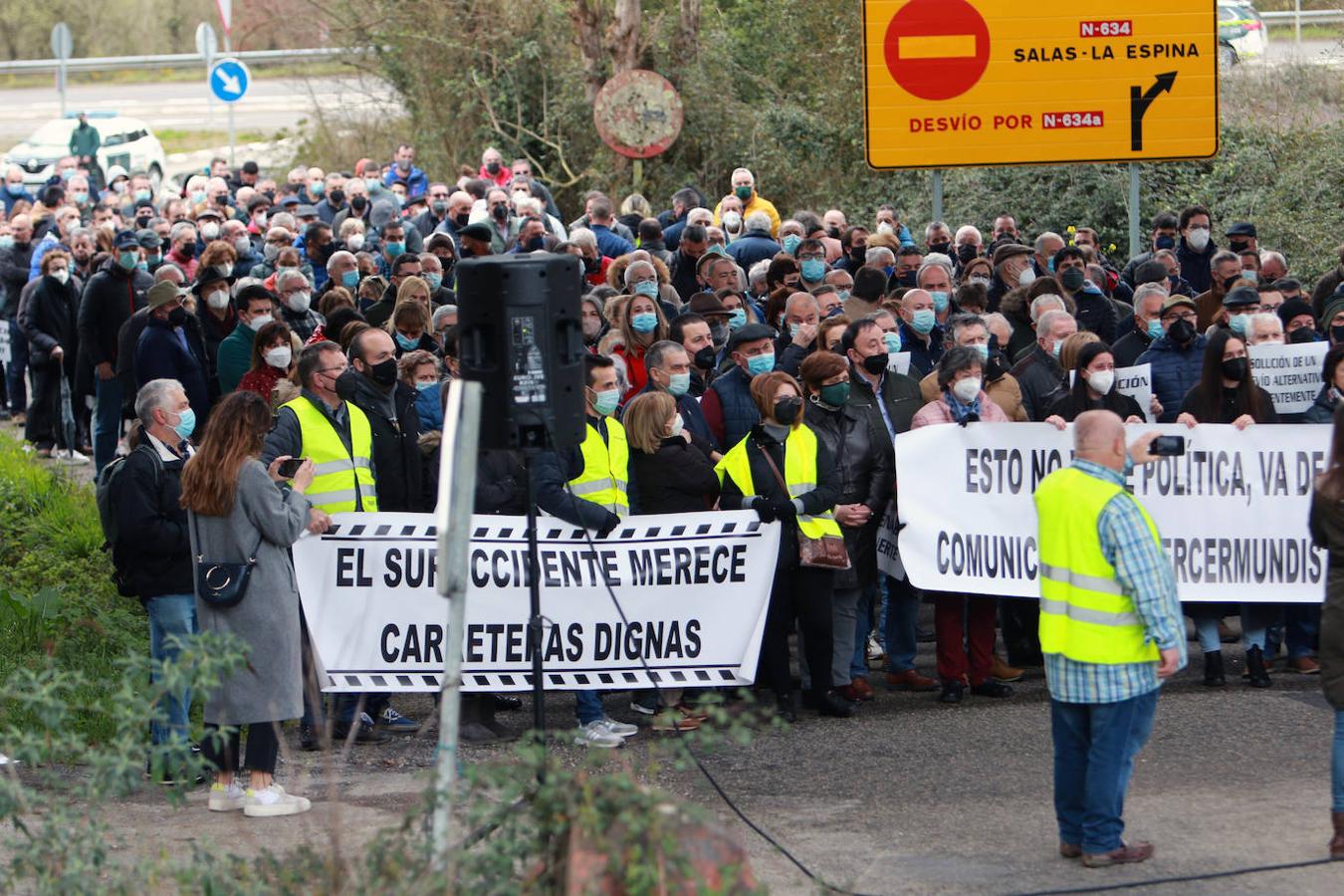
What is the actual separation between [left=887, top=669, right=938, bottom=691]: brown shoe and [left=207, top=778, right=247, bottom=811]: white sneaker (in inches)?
157

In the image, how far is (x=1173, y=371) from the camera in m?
12.0

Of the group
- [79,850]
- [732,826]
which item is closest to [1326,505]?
[732,826]

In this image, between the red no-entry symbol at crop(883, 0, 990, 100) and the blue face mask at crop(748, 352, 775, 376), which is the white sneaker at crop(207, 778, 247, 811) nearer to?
the blue face mask at crop(748, 352, 775, 376)

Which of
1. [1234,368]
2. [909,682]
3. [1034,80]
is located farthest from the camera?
[1034,80]

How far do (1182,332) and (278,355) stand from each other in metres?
5.53

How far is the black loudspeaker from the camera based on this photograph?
8133 millimetres

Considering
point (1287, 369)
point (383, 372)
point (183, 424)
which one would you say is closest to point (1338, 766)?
point (1287, 369)

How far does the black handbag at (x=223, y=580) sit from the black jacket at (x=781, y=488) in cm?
277

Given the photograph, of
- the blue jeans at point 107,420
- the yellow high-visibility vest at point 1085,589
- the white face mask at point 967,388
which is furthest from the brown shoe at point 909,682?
the blue jeans at point 107,420

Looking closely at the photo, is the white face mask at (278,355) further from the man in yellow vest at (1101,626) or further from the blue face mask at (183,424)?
the man in yellow vest at (1101,626)

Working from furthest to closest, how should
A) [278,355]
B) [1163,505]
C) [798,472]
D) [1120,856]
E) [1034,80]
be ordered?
[1034,80], [278,355], [1163,505], [798,472], [1120,856]

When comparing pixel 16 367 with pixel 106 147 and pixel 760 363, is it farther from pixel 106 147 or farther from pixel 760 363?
pixel 106 147

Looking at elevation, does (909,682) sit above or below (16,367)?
below

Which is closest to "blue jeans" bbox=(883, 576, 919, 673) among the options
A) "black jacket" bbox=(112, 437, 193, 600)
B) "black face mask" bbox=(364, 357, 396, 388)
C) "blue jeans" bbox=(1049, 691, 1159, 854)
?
"black face mask" bbox=(364, 357, 396, 388)
